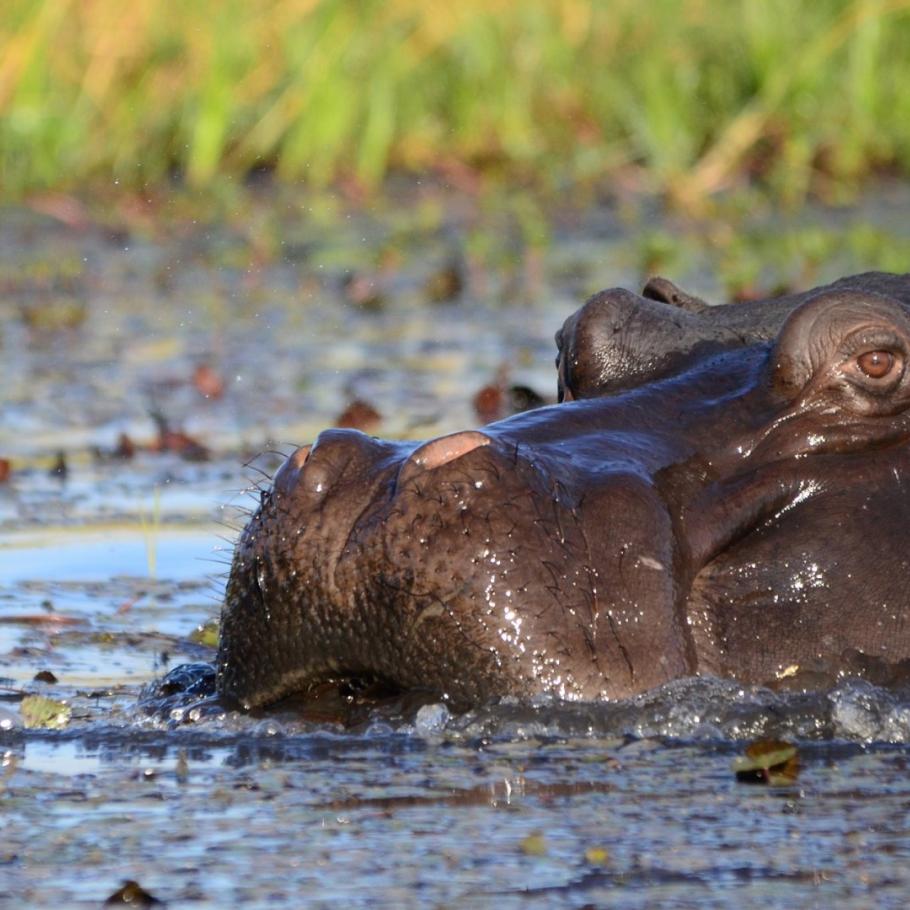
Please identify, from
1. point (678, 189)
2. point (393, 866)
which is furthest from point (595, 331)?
point (678, 189)

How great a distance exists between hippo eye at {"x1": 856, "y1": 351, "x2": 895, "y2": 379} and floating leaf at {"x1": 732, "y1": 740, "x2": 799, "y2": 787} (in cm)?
85

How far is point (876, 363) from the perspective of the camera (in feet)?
13.3

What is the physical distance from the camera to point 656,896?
2.77 metres

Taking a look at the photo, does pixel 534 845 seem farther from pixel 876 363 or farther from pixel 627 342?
pixel 627 342

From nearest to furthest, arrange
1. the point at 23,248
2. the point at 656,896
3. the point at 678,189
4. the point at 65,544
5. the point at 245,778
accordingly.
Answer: the point at 656,896, the point at 245,778, the point at 65,544, the point at 23,248, the point at 678,189

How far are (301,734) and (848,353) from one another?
1.16 metres

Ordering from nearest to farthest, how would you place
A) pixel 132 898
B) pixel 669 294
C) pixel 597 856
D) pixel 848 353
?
pixel 132 898
pixel 597 856
pixel 848 353
pixel 669 294

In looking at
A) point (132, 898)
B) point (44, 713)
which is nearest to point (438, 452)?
point (44, 713)

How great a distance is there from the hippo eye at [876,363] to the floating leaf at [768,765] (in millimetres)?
854

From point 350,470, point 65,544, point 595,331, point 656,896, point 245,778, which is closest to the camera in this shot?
point 656,896

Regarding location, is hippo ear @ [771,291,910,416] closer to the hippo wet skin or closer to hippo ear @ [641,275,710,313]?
the hippo wet skin

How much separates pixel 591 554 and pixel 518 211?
1037 cm

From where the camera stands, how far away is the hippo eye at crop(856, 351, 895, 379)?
4043 millimetres

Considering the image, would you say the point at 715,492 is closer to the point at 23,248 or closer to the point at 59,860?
the point at 59,860
